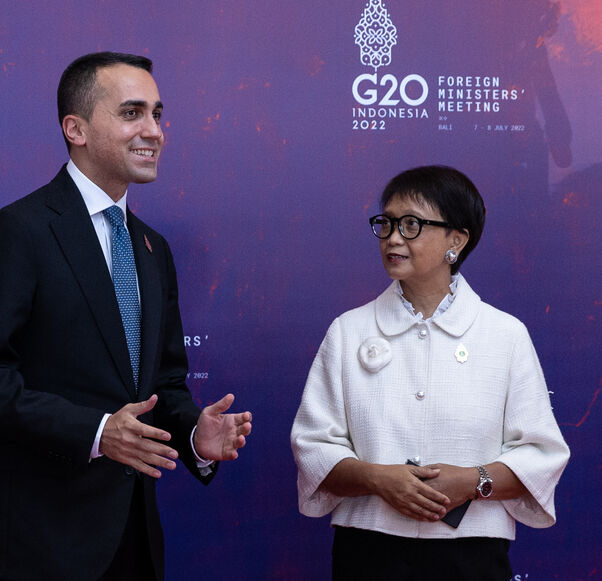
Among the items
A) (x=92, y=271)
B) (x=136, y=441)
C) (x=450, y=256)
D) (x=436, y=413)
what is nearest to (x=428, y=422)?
(x=436, y=413)

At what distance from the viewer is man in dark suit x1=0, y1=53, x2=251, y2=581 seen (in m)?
1.71

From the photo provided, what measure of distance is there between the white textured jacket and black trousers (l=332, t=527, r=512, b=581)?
35 mm

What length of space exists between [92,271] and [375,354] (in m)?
0.71

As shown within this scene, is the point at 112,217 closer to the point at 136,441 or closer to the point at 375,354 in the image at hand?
the point at 136,441

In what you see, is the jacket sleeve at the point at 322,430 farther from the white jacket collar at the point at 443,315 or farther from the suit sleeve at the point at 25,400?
the suit sleeve at the point at 25,400

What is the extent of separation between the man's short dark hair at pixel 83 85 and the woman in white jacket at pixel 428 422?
0.78 meters

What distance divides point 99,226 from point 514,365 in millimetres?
1059

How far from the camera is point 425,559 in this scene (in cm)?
199

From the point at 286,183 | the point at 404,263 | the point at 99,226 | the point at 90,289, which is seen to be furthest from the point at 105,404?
→ the point at 286,183

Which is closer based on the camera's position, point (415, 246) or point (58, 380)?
point (58, 380)

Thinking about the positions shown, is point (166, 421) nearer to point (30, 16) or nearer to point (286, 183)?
point (286, 183)

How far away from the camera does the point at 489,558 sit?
201cm

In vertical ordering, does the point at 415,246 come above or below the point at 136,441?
above

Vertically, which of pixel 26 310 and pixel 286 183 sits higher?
pixel 286 183
